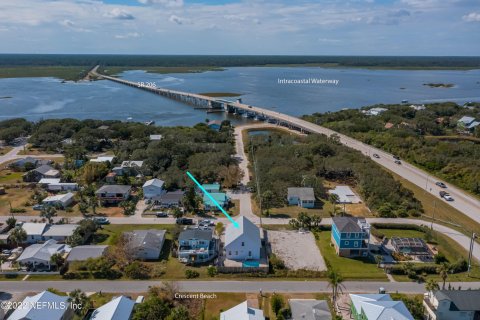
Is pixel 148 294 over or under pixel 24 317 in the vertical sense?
under

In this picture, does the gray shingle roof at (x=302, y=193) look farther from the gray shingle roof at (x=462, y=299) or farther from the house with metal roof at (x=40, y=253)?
the house with metal roof at (x=40, y=253)

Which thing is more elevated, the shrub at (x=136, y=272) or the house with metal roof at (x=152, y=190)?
the house with metal roof at (x=152, y=190)

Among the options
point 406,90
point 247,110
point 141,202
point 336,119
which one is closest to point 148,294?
point 141,202

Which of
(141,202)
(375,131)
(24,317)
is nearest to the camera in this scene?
(24,317)

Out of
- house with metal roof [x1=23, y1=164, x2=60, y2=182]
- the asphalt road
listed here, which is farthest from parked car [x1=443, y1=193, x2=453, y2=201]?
house with metal roof [x1=23, y1=164, x2=60, y2=182]

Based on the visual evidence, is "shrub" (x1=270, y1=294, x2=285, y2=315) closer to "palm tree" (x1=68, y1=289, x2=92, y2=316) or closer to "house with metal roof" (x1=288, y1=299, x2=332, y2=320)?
"house with metal roof" (x1=288, y1=299, x2=332, y2=320)

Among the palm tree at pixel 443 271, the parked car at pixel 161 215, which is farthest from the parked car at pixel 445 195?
the parked car at pixel 161 215

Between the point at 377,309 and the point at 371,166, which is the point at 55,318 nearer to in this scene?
the point at 377,309
